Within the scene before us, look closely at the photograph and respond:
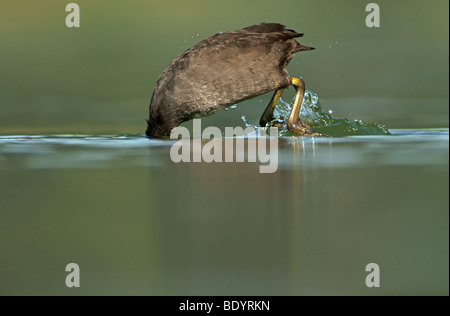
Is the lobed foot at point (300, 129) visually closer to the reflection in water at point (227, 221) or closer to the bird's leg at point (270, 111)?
the bird's leg at point (270, 111)

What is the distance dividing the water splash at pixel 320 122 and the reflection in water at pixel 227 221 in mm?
1546

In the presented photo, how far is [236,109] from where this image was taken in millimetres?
8578

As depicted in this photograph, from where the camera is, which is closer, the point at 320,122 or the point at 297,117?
the point at 297,117

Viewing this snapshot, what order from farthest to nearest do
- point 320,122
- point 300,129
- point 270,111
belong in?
point 270,111 < point 320,122 < point 300,129

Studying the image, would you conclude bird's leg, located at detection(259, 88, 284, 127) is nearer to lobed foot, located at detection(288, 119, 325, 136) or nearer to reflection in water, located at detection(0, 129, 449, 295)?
lobed foot, located at detection(288, 119, 325, 136)

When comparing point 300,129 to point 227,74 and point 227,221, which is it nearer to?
point 227,74

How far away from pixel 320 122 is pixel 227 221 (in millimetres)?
4140

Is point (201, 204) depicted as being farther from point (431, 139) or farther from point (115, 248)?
point (431, 139)

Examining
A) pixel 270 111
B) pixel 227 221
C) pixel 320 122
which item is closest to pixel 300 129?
pixel 320 122

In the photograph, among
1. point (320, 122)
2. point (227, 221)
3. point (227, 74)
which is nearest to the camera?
point (227, 221)

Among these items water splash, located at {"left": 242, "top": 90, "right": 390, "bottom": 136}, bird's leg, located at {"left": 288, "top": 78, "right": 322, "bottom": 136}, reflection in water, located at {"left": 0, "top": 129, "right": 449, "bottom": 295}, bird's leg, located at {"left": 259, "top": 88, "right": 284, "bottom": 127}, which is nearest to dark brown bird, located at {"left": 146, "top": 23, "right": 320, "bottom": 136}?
bird's leg, located at {"left": 288, "top": 78, "right": 322, "bottom": 136}

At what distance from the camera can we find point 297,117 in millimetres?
6934

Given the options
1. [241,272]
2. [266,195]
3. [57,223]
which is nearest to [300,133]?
[266,195]

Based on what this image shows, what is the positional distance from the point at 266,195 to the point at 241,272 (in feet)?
4.00
